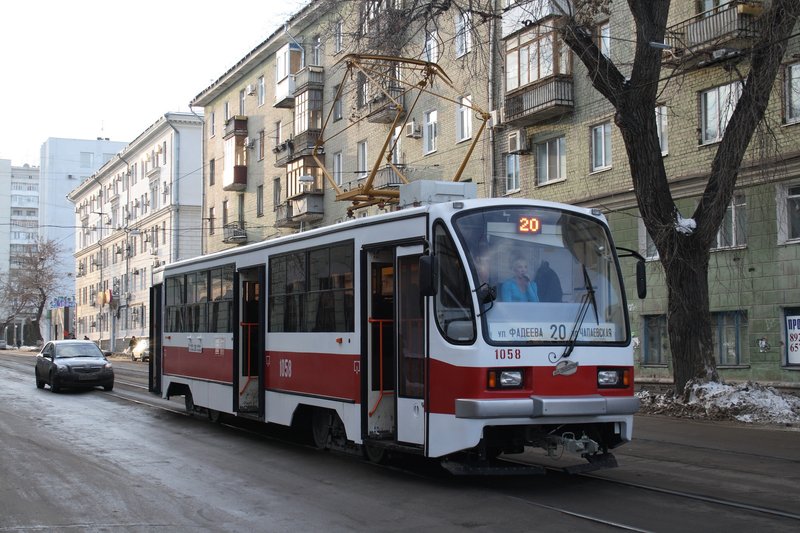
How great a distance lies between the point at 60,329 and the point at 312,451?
297ft

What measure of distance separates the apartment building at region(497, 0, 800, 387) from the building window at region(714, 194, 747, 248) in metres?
0.03

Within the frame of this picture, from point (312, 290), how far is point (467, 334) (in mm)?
3532

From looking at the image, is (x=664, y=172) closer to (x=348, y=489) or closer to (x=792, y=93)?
(x=792, y=93)

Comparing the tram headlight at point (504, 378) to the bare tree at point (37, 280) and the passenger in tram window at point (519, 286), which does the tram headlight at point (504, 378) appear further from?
the bare tree at point (37, 280)

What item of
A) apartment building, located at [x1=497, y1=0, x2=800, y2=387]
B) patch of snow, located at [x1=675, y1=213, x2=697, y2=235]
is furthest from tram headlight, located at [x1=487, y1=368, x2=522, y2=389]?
apartment building, located at [x1=497, y1=0, x2=800, y2=387]

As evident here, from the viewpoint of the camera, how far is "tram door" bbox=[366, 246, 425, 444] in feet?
32.5

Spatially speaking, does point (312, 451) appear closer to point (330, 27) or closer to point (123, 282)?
point (330, 27)

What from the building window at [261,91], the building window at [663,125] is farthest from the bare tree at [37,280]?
the building window at [663,125]

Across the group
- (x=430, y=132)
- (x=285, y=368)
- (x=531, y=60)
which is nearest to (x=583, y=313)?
(x=285, y=368)

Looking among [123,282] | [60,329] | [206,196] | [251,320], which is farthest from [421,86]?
[60,329]

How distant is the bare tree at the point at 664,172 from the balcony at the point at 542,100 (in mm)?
8669

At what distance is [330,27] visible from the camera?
17.6m

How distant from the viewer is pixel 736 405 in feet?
58.7

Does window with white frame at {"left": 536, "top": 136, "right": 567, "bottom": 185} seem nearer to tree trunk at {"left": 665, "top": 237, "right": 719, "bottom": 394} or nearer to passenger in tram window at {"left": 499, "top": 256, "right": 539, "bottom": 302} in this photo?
tree trunk at {"left": 665, "top": 237, "right": 719, "bottom": 394}
